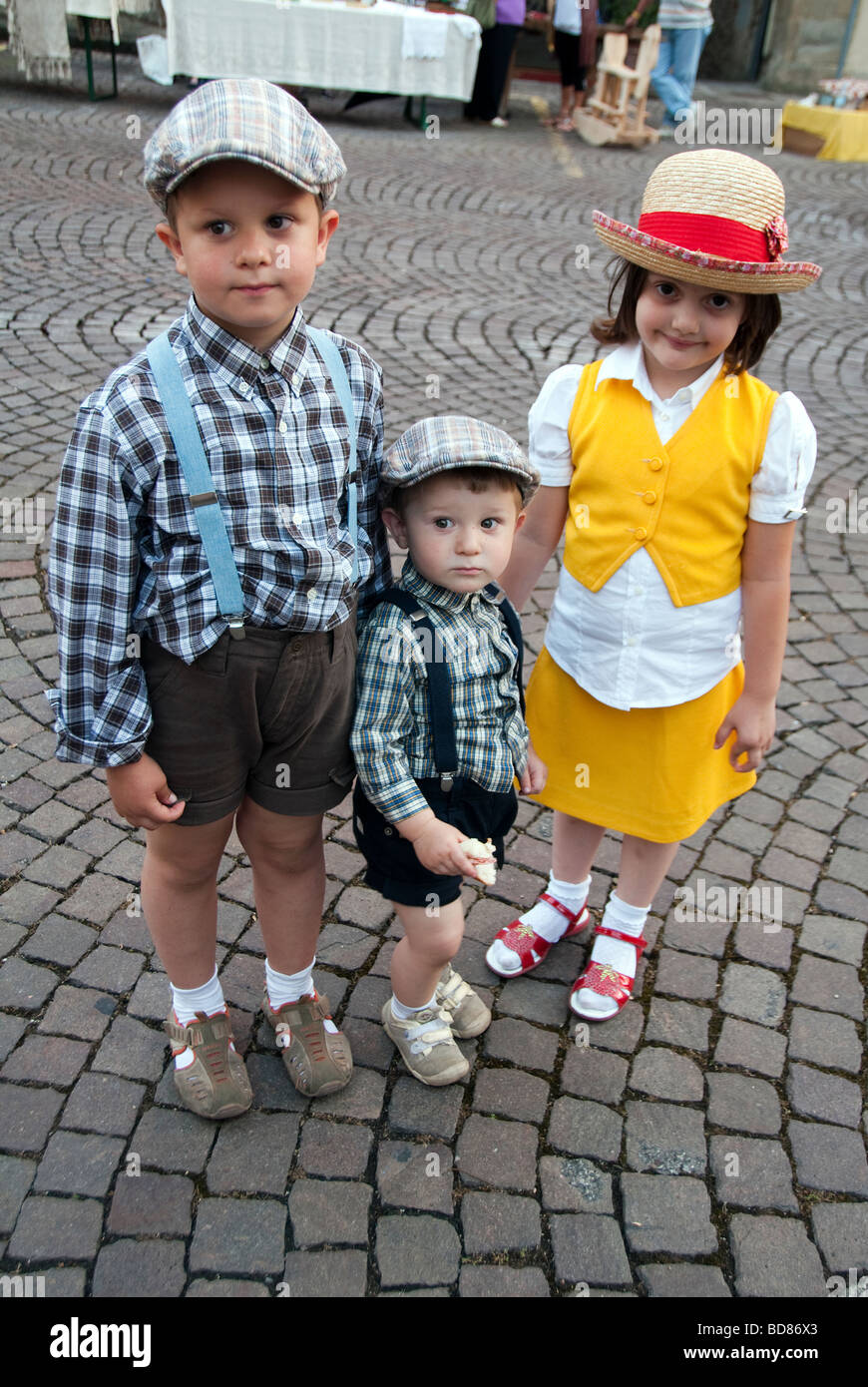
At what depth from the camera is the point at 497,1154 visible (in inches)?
93.0

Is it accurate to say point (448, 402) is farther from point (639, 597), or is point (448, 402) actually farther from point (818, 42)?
point (818, 42)

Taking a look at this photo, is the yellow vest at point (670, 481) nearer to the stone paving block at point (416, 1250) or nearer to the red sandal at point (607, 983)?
the red sandal at point (607, 983)

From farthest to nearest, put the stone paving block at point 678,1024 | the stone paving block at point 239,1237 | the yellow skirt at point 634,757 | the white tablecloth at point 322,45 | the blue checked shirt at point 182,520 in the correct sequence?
the white tablecloth at point 322,45
the stone paving block at point 678,1024
the yellow skirt at point 634,757
the stone paving block at point 239,1237
the blue checked shirt at point 182,520

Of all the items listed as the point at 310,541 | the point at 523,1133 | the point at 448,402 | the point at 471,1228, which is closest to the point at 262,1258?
the point at 471,1228

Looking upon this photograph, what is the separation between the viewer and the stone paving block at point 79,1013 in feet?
8.32

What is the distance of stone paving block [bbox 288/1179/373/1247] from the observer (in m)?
2.17

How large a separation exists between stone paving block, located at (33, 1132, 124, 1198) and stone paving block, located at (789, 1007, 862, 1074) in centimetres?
158

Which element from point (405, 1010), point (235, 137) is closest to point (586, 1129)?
point (405, 1010)

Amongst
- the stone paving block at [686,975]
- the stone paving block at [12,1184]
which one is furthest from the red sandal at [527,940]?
the stone paving block at [12,1184]

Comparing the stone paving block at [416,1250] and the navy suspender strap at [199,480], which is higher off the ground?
the navy suspender strap at [199,480]

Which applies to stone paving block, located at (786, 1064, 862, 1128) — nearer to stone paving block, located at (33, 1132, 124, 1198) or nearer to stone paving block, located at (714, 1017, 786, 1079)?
stone paving block, located at (714, 1017, 786, 1079)

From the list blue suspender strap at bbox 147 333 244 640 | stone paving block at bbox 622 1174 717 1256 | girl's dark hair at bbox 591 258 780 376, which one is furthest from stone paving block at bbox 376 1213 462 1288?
→ girl's dark hair at bbox 591 258 780 376

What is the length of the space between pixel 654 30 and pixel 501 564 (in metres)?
11.1

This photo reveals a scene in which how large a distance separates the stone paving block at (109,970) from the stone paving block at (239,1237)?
2.07 ft
